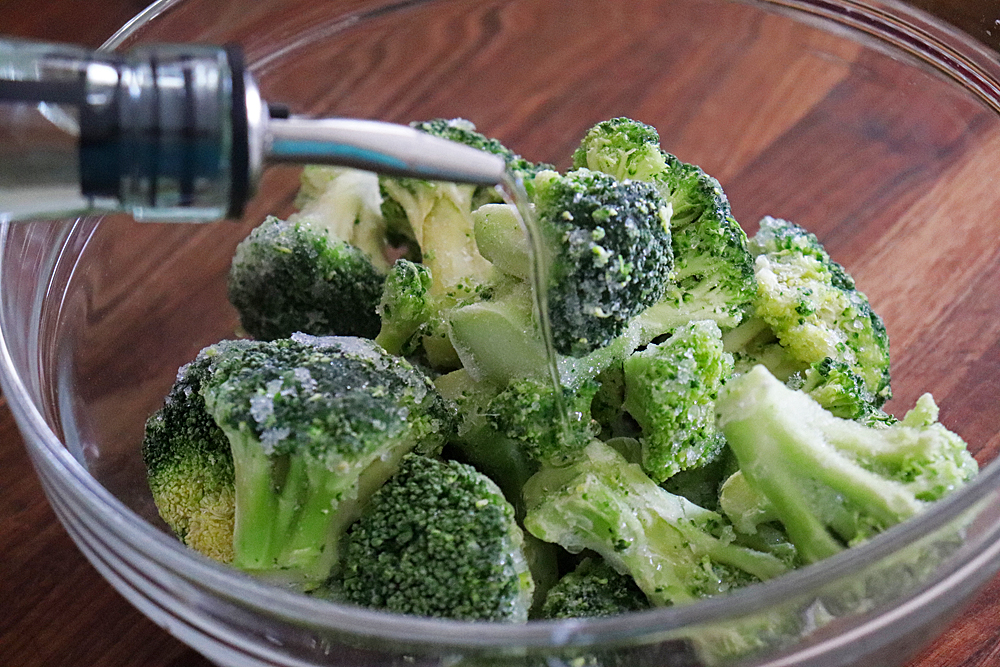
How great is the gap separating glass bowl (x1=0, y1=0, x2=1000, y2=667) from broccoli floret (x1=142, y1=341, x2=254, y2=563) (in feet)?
0.36

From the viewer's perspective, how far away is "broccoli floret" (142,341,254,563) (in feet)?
3.63

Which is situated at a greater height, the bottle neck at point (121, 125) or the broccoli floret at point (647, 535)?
the bottle neck at point (121, 125)

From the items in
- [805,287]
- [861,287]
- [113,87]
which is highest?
[113,87]

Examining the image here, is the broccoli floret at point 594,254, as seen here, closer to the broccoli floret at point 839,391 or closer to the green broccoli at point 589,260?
the green broccoli at point 589,260

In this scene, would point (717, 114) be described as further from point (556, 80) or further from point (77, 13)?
point (77, 13)

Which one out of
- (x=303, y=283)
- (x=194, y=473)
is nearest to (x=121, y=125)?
(x=194, y=473)

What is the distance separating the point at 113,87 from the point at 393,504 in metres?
0.50

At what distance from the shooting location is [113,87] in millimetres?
733

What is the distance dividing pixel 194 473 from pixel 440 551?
0.30 meters

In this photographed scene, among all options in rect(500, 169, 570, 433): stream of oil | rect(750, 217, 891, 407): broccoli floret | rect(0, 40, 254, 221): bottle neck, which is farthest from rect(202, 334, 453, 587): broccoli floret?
rect(750, 217, 891, 407): broccoli floret

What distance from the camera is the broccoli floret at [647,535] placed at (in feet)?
3.46

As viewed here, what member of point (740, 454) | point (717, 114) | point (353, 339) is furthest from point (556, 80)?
point (740, 454)

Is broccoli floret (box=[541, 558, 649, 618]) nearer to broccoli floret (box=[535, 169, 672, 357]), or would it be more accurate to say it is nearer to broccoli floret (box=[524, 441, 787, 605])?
broccoli floret (box=[524, 441, 787, 605])

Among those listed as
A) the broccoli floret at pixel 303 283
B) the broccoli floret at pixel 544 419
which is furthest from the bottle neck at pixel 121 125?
the broccoli floret at pixel 303 283
